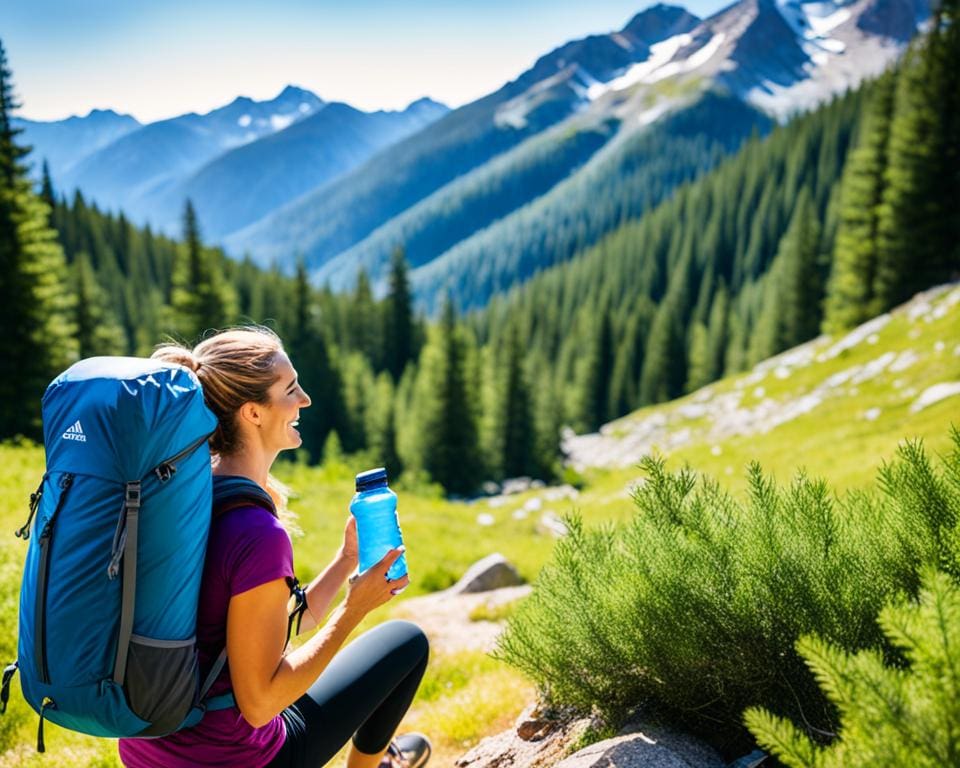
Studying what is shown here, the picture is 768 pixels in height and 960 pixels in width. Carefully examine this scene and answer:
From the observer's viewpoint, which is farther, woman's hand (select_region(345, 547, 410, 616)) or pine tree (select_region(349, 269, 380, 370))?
pine tree (select_region(349, 269, 380, 370))

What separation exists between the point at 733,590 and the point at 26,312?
25.3 meters

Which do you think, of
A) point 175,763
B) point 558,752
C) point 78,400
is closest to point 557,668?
point 558,752

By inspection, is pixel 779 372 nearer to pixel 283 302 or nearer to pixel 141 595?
pixel 141 595

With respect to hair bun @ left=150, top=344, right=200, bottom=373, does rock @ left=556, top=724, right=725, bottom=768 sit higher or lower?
lower

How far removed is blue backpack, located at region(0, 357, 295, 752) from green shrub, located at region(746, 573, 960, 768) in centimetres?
175

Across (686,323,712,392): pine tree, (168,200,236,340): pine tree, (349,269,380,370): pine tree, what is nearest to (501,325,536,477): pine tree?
(168,200,236,340): pine tree

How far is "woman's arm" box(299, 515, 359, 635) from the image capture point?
3.17 meters

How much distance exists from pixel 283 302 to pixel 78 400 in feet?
227

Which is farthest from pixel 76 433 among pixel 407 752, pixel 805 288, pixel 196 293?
pixel 805 288

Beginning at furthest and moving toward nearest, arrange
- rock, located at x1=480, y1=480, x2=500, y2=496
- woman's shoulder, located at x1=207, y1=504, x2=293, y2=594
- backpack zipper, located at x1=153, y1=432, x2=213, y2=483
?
rock, located at x1=480, y1=480, x2=500, y2=496, woman's shoulder, located at x1=207, y1=504, x2=293, y2=594, backpack zipper, located at x1=153, y1=432, x2=213, y2=483

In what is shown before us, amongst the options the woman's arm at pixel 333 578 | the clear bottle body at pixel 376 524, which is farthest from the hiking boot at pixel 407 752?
the clear bottle body at pixel 376 524

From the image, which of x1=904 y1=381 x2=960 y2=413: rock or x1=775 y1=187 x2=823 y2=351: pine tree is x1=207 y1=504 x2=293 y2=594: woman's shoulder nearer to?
x1=904 y1=381 x2=960 y2=413: rock

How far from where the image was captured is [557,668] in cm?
321

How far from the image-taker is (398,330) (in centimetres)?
6762
